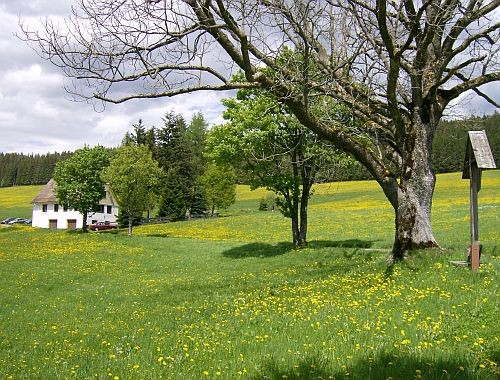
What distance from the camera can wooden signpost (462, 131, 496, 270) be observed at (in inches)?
403

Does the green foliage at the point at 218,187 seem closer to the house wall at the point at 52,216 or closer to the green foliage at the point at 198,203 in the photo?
the green foliage at the point at 198,203

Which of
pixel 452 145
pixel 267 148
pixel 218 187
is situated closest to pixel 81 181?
pixel 218 187

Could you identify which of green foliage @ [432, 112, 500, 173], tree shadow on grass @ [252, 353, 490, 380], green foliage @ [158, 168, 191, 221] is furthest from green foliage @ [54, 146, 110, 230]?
tree shadow on grass @ [252, 353, 490, 380]

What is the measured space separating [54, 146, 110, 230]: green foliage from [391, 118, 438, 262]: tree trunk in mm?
41514

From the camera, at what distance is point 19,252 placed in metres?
33.2

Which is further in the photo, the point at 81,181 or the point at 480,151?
the point at 81,181

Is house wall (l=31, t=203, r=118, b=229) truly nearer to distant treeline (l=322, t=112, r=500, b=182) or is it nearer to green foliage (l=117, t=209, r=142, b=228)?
green foliage (l=117, t=209, r=142, b=228)

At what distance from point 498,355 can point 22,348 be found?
8134 mm

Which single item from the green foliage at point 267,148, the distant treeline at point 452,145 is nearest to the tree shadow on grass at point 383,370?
the distant treeline at point 452,145

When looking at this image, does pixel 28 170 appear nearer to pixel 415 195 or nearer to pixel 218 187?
pixel 218 187

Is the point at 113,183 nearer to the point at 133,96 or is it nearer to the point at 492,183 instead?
the point at 133,96

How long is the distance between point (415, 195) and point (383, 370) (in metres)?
8.32

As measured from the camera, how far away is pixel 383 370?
15.6ft

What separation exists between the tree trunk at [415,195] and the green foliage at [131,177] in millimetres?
38043
